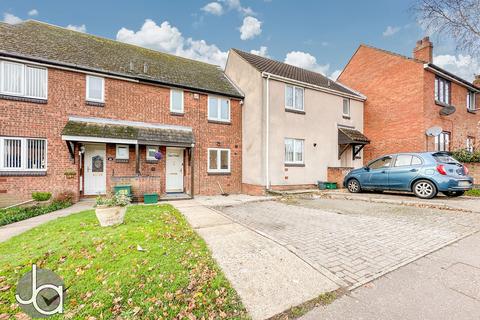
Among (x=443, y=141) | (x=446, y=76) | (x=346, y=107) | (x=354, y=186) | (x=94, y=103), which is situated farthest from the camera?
(x=346, y=107)

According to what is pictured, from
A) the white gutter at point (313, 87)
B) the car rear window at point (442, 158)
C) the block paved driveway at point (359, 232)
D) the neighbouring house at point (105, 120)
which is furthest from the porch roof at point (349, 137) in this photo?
the block paved driveway at point (359, 232)

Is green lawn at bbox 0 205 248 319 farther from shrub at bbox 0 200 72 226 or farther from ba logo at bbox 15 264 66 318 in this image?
shrub at bbox 0 200 72 226

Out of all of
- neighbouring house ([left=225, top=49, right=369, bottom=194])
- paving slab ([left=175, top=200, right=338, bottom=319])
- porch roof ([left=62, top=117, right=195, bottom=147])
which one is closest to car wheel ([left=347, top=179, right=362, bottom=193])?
neighbouring house ([left=225, top=49, right=369, bottom=194])

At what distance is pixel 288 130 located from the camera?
12914 millimetres

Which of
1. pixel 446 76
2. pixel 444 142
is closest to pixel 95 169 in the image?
pixel 444 142

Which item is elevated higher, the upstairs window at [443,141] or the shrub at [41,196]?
the upstairs window at [443,141]

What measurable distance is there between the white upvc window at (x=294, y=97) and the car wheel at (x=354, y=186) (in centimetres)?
508

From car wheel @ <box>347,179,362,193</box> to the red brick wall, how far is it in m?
6.07

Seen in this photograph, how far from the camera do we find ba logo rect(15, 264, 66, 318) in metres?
2.57

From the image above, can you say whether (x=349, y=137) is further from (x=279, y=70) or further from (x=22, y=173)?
(x=22, y=173)

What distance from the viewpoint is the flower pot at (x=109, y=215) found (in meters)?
5.53

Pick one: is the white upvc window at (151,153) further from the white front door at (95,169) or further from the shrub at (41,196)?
the shrub at (41,196)

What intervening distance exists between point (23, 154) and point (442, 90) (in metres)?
24.0

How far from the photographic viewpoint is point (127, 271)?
129 inches
